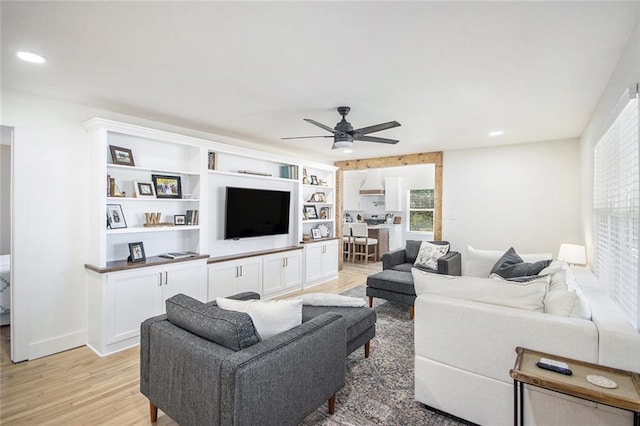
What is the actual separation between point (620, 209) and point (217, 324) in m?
2.85

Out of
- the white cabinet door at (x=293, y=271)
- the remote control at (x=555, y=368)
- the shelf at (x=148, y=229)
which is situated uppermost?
the shelf at (x=148, y=229)

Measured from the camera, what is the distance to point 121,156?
→ 11.2 ft

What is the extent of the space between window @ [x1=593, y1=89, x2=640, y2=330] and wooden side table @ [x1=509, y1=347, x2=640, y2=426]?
0.41m

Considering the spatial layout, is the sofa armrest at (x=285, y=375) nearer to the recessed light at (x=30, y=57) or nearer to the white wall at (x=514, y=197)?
the recessed light at (x=30, y=57)

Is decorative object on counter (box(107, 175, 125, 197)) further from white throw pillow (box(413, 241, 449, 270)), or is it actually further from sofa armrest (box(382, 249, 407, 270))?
white throw pillow (box(413, 241, 449, 270))

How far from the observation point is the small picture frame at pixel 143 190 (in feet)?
11.6

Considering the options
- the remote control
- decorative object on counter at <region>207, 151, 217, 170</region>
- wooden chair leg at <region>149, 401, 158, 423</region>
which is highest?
decorative object on counter at <region>207, 151, 217, 170</region>

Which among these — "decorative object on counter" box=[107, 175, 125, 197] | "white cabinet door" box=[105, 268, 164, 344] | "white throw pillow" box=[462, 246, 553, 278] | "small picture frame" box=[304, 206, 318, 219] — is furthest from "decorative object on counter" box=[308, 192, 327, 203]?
"decorative object on counter" box=[107, 175, 125, 197]

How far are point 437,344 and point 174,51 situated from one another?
2633 millimetres

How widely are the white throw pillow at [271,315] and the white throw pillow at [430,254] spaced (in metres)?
3.33

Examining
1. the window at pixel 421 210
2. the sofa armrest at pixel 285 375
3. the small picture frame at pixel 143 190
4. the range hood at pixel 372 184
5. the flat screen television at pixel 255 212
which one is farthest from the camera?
the range hood at pixel 372 184

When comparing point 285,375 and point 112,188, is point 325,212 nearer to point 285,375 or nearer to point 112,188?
point 112,188

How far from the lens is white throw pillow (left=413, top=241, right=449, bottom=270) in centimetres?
481

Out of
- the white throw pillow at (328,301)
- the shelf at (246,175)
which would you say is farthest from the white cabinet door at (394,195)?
the white throw pillow at (328,301)
